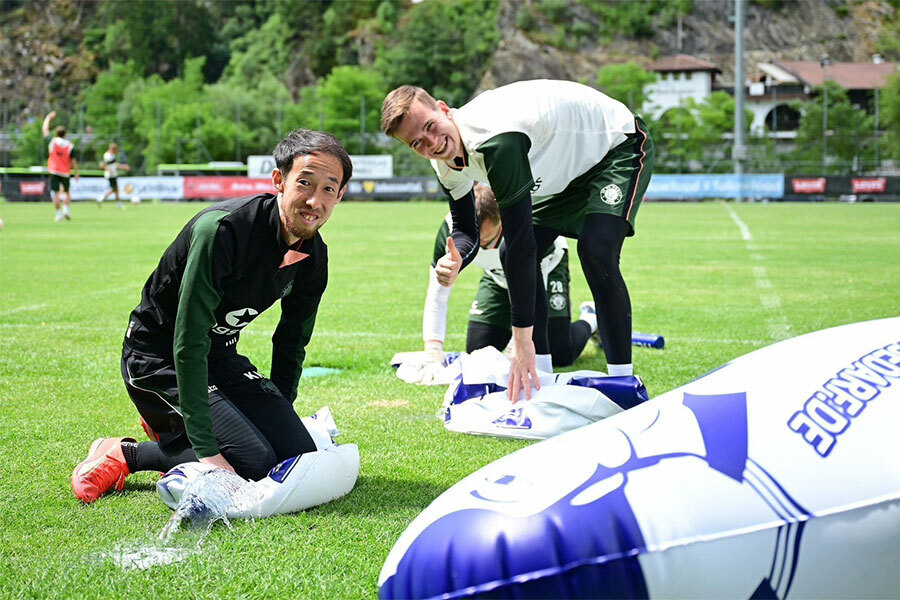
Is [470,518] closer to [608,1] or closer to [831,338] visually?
[831,338]

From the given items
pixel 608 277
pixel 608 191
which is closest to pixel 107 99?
pixel 608 191

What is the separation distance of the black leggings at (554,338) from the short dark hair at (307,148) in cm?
281

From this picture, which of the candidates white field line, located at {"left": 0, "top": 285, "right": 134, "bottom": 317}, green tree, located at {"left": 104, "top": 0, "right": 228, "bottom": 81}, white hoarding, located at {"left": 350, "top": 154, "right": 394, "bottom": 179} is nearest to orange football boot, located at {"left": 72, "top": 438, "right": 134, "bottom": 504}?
white field line, located at {"left": 0, "top": 285, "right": 134, "bottom": 317}

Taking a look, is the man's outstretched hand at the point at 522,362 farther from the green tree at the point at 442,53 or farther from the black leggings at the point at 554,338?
the green tree at the point at 442,53

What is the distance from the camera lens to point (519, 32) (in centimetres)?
9262

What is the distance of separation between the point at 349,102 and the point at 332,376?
69492 millimetres

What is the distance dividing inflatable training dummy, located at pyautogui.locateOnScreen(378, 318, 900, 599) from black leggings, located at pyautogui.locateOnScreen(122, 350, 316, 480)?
1.43 metres

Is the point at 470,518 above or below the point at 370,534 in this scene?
above

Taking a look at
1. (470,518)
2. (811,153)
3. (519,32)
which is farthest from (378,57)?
(470,518)

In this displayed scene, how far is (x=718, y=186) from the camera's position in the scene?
41.1 meters

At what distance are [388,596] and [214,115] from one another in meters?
73.9

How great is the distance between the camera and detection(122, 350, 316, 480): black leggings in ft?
11.6

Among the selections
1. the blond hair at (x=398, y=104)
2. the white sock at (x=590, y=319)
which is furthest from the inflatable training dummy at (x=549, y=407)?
the white sock at (x=590, y=319)

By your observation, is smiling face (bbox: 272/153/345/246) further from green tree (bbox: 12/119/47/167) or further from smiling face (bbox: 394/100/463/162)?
green tree (bbox: 12/119/47/167)
